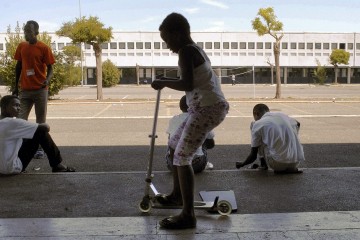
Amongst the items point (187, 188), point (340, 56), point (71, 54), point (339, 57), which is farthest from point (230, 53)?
point (187, 188)

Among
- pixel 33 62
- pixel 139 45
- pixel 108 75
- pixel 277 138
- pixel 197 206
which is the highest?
pixel 139 45

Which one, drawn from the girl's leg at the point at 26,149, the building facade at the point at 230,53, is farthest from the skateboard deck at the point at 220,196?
the building facade at the point at 230,53

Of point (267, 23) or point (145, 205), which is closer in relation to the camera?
point (145, 205)

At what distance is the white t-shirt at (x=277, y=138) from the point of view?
577 cm

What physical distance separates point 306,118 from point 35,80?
10.1m

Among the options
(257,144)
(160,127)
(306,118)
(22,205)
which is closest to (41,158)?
(22,205)

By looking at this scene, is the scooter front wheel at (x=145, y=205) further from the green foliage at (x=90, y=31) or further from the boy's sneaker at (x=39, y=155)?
the green foliage at (x=90, y=31)

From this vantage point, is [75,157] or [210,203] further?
[75,157]

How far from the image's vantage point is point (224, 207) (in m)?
4.17

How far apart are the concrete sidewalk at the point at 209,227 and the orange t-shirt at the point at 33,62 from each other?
352 cm

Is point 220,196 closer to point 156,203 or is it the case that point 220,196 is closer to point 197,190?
point 197,190

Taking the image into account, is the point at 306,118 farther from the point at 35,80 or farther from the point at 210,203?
the point at 210,203

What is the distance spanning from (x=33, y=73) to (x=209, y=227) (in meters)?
4.41

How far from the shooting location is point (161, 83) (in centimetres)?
371
